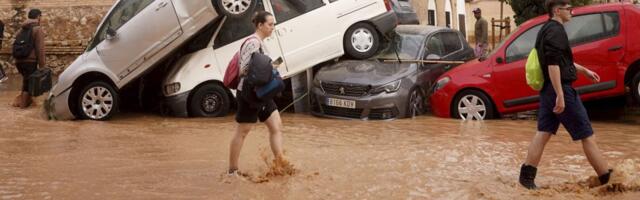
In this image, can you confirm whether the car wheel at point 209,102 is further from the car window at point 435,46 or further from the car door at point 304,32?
the car window at point 435,46

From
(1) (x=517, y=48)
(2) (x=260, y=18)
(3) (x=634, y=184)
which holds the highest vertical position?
(2) (x=260, y=18)

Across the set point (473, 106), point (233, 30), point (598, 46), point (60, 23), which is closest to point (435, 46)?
point (473, 106)

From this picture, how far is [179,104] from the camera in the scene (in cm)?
1162

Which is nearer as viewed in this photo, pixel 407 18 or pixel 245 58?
pixel 245 58

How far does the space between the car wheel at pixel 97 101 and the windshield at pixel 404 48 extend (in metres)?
3.87

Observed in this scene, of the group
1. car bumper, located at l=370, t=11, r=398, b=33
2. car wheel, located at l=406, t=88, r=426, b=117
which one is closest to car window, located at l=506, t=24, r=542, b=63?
car wheel, located at l=406, t=88, r=426, b=117

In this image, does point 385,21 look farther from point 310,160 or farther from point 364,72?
point 310,160

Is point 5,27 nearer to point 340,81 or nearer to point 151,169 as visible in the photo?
point 340,81

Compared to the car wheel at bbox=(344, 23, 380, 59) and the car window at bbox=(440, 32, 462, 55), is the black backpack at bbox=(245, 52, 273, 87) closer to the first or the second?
the car wheel at bbox=(344, 23, 380, 59)

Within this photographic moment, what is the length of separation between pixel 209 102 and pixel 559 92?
22.2 feet

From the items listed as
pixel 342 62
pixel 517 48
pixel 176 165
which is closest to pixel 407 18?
pixel 342 62

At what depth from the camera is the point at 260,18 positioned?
21.7ft

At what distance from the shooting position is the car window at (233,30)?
38.8ft

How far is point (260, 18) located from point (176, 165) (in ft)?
6.27
